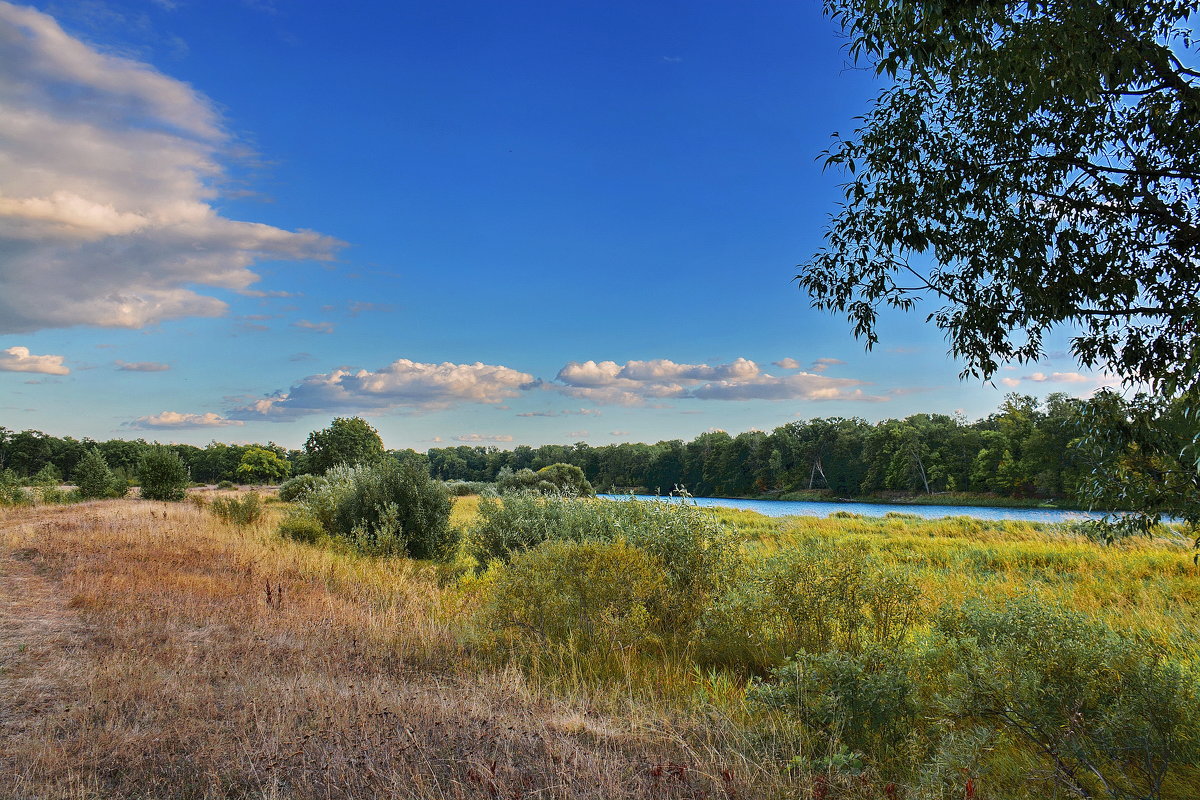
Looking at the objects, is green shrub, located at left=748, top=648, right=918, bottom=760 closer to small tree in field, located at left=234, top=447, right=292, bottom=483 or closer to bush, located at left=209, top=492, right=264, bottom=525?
bush, located at left=209, top=492, right=264, bottom=525

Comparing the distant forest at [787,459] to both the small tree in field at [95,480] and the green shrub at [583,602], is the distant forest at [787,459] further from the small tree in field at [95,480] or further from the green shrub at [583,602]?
the green shrub at [583,602]

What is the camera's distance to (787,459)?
3317 inches

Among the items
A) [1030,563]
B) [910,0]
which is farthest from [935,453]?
[910,0]

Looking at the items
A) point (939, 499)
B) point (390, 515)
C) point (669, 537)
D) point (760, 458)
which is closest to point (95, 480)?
point (390, 515)

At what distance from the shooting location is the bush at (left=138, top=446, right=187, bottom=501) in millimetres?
28125

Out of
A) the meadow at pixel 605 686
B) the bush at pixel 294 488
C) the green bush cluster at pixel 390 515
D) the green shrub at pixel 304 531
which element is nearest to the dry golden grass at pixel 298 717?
the meadow at pixel 605 686

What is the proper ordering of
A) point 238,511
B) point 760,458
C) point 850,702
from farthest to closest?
1. point 760,458
2. point 238,511
3. point 850,702

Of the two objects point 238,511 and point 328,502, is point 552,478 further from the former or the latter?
point 328,502

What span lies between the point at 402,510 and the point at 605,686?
11.2 m

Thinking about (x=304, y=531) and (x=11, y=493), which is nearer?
(x=304, y=531)

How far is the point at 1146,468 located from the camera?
5.10 m

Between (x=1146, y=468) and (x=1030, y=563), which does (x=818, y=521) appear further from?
(x=1146, y=468)

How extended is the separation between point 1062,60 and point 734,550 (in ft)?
20.1

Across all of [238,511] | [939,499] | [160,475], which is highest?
[160,475]
